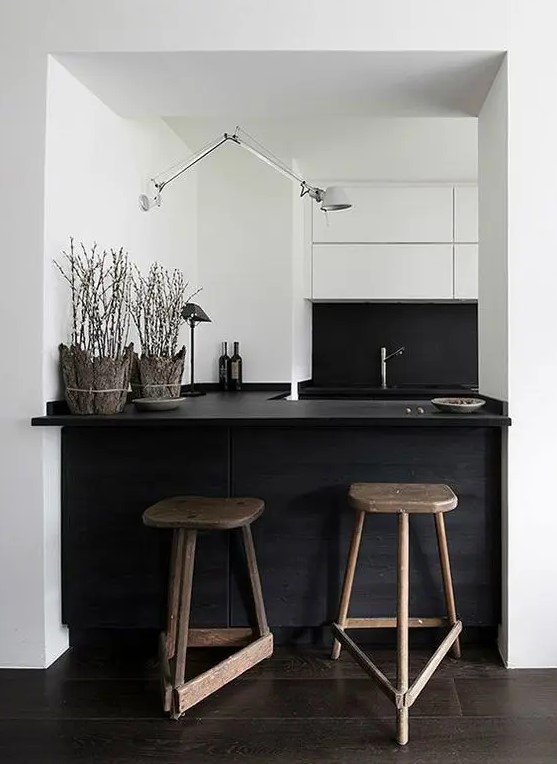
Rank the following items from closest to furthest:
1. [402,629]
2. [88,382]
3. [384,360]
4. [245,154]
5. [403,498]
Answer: [402,629] → [403,498] → [88,382] → [245,154] → [384,360]

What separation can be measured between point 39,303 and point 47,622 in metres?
1.17

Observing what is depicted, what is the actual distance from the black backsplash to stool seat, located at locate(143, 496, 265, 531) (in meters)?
2.76

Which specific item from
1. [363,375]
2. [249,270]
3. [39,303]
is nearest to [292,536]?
[39,303]

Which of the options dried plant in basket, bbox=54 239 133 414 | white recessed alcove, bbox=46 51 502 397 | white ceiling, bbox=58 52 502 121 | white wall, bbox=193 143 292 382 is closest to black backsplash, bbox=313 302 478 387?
white recessed alcove, bbox=46 51 502 397

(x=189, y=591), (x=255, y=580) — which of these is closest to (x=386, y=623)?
(x=255, y=580)

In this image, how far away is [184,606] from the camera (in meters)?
1.97

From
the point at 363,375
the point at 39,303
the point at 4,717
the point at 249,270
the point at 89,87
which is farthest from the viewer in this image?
the point at 363,375

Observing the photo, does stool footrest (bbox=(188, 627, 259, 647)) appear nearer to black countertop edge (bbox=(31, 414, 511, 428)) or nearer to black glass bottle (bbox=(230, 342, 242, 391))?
black countertop edge (bbox=(31, 414, 511, 428))

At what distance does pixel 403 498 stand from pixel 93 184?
1.77 meters

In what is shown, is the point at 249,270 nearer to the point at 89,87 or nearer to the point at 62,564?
the point at 89,87

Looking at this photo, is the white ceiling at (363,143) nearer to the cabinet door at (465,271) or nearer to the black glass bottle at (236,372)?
the cabinet door at (465,271)

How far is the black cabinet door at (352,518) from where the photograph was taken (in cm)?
235

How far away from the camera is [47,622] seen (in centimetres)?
229

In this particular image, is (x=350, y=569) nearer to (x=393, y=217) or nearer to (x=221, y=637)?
(x=221, y=637)
